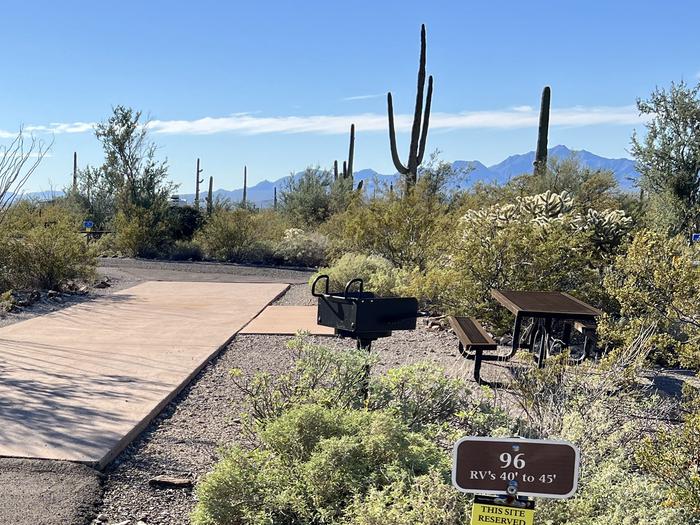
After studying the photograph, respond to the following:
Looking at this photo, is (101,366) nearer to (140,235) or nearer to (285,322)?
(285,322)

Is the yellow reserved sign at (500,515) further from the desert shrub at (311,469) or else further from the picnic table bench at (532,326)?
the picnic table bench at (532,326)

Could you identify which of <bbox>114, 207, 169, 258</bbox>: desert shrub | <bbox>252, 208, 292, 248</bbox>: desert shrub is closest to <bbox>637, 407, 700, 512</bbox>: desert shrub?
<bbox>252, 208, 292, 248</bbox>: desert shrub

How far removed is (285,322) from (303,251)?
10523 mm

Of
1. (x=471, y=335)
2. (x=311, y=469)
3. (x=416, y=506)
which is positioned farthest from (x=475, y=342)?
(x=416, y=506)

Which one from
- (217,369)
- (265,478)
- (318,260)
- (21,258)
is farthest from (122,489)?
(318,260)

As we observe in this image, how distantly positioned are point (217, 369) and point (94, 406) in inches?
71.1

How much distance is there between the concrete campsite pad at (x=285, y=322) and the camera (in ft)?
31.7

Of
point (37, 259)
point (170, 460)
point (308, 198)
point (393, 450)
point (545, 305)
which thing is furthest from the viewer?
point (308, 198)

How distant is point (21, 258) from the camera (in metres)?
13.3

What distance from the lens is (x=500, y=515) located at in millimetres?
2262

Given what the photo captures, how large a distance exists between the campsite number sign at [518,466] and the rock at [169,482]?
2536mm

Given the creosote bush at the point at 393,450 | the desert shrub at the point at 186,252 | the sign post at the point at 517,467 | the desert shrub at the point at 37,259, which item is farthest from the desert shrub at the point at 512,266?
the desert shrub at the point at 186,252

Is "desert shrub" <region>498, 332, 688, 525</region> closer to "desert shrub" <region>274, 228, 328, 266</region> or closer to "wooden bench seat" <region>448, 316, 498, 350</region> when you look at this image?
"wooden bench seat" <region>448, 316, 498, 350</region>

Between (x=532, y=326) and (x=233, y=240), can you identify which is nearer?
(x=532, y=326)
